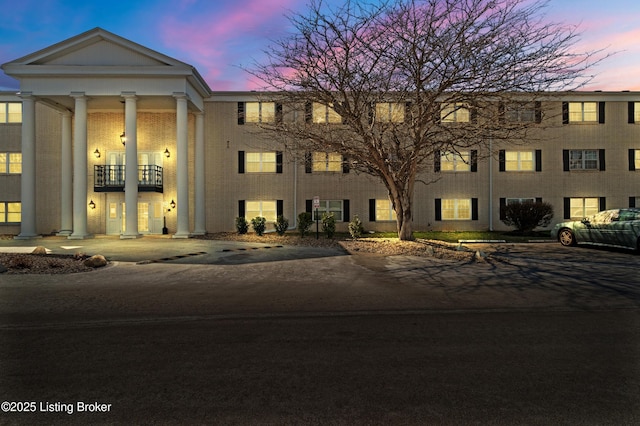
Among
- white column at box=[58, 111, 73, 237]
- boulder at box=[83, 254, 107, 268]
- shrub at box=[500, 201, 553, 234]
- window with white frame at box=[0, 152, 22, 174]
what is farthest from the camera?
window with white frame at box=[0, 152, 22, 174]

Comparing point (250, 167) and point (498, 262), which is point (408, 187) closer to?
point (498, 262)

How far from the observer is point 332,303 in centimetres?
695

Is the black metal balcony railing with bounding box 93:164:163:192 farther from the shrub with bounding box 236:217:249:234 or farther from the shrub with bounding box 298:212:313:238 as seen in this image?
Result: the shrub with bounding box 298:212:313:238

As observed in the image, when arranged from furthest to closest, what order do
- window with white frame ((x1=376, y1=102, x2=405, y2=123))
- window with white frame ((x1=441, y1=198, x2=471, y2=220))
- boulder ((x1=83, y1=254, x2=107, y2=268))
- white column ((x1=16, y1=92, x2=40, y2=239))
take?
window with white frame ((x1=441, y1=198, x2=471, y2=220))
white column ((x1=16, y1=92, x2=40, y2=239))
window with white frame ((x1=376, y1=102, x2=405, y2=123))
boulder ((x1=83, y1=254, x2=107, y2=268))

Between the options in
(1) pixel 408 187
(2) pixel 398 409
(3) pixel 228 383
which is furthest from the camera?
(1) pixel 408 187

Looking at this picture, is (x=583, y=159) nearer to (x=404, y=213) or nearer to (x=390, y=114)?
(x=404, y=213)

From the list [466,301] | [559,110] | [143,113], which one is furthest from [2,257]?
[559,110]

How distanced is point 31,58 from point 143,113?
19.5 ft

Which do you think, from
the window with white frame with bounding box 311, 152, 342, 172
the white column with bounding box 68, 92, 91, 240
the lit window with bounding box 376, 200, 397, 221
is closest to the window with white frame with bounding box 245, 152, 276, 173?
the window with white frame with bounding box 311, 152, 342, 172

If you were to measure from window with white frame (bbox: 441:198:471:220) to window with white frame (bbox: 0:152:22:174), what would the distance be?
27.4 meters

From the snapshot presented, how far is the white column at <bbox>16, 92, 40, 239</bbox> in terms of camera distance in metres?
20.1

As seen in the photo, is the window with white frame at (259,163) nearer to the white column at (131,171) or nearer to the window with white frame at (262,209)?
the window with white frame at (262,209)

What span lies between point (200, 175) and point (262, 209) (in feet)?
14.2

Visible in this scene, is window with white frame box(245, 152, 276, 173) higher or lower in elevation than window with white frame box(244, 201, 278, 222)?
higher
